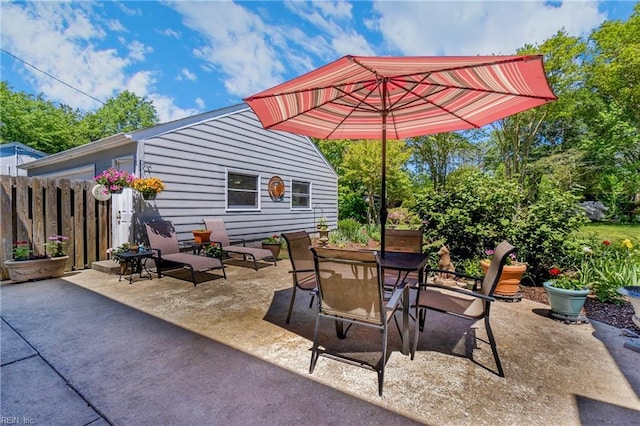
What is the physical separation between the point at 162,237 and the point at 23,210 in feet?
7.21

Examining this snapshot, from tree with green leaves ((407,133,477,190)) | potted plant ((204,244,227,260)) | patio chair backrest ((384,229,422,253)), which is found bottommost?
potted plant ((204,244,227,260))

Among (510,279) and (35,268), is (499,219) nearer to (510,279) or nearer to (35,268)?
(510,279)

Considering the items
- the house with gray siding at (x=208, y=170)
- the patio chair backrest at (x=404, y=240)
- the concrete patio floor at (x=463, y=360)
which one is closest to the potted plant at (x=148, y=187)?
the house with gray siding at (x=208, y=170)

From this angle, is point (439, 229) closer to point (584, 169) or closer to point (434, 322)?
point (434, 322)

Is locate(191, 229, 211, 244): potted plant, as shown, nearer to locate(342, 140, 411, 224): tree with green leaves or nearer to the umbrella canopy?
the umbrella canopy

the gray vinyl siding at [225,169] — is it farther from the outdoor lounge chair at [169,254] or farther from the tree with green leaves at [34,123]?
the tree with green leaves at [34,123]

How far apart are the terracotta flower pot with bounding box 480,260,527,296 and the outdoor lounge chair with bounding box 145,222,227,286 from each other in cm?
439

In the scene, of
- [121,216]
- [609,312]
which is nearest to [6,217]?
[121,216]

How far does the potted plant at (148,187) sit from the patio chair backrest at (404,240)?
428 centimetres

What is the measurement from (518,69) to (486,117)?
1222mm

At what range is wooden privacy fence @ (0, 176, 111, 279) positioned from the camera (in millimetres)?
4664

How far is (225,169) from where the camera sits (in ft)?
23.3

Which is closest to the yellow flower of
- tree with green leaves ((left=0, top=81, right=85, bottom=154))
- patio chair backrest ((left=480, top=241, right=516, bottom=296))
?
patio chair backrest ((left=480, top=241, right=516, bottom=296))

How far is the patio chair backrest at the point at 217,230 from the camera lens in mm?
6355
